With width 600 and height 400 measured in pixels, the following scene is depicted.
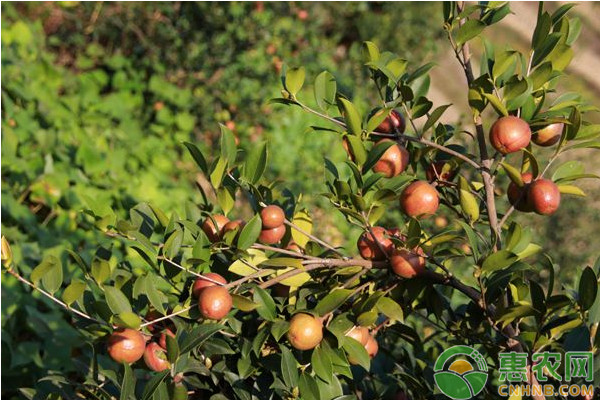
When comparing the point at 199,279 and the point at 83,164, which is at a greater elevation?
the point at 199,279

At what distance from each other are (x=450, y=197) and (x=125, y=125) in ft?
8.08

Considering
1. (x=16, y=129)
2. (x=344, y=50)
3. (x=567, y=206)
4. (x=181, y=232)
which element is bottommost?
(x=567, y=206)

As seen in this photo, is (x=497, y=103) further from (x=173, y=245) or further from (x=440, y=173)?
(x=173, y=245)

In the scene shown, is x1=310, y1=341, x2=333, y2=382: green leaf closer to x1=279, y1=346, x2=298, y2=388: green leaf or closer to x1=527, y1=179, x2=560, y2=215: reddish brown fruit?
x1=279, y1=346, x2=298, y2=388: green leaf

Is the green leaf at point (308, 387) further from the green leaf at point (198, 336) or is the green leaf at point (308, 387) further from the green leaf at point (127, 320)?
the green leaf at point (127, 320)

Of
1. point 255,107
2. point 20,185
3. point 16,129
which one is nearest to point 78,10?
point 255,107

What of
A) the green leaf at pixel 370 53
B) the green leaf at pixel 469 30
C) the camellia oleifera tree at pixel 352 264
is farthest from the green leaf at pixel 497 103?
the green leaf at pixel 370 53

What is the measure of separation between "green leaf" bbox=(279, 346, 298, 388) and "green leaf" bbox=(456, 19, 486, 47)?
56 centimetres

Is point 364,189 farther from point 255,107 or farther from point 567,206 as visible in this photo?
point 255,107

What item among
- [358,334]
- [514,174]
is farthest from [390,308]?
[514,174]

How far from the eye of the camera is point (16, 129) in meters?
2.63

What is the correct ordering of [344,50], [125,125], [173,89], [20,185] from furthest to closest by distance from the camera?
[344,50] → [173,89] → [125,125] → [20,185]

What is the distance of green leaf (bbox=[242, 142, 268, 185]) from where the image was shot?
3.66 ft

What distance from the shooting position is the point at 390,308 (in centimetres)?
108
